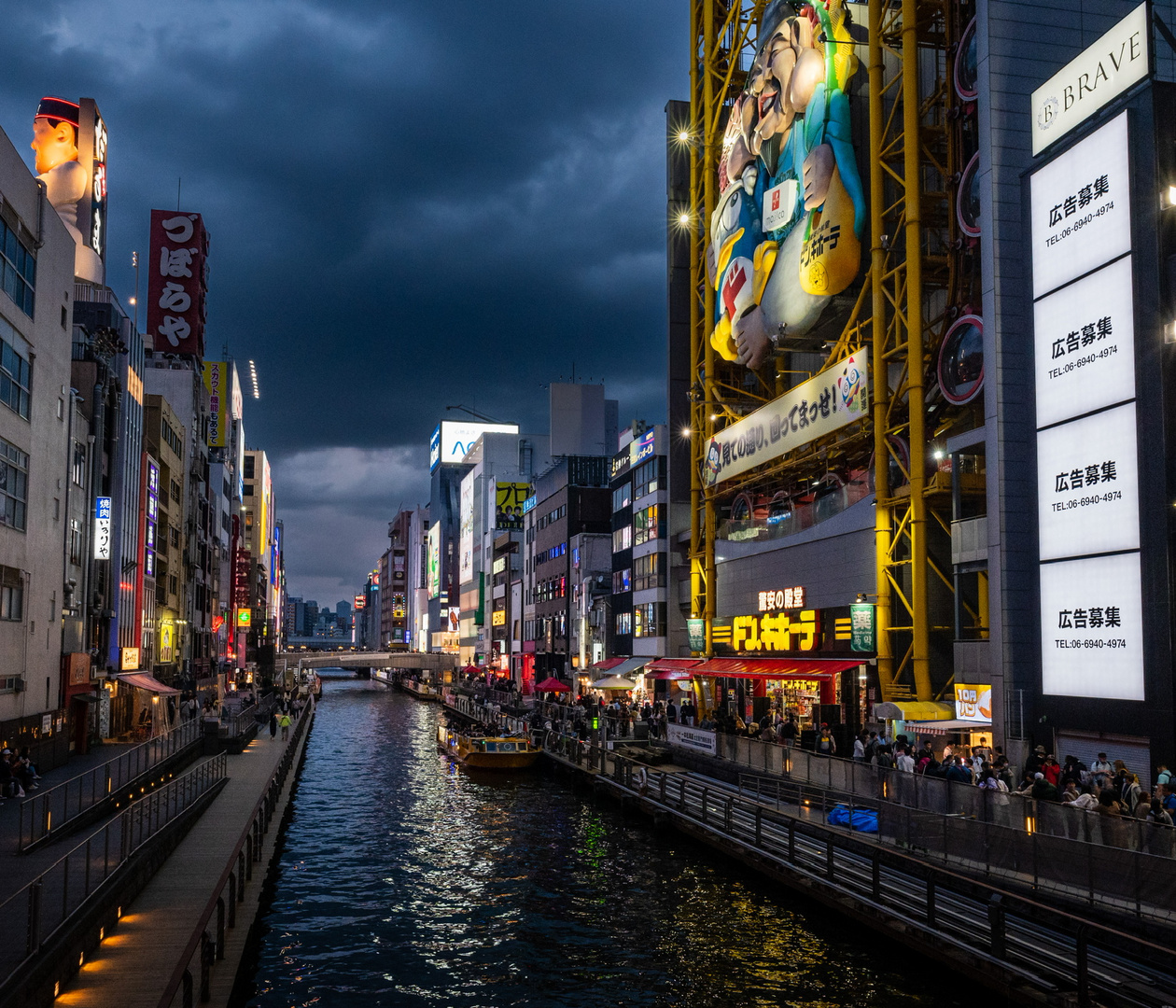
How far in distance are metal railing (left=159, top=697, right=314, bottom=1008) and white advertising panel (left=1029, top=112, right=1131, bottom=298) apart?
26856 millimetres

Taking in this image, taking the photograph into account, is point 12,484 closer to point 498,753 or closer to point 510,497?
point 498,753

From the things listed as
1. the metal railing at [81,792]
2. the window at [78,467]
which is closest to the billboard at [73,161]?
the window at [78,467]

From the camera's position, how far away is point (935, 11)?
4588 centimetres

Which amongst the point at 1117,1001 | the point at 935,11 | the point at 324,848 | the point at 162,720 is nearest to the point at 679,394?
the point at 935,11

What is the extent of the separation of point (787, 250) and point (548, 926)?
37714 mm

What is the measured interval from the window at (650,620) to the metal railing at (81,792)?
125ft

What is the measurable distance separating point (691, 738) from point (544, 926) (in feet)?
69.5

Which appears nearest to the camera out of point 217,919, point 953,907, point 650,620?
point 217,919

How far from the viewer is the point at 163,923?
814 inches

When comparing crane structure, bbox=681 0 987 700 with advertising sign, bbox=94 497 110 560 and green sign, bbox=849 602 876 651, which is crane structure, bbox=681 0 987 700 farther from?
advertising sign, bbox=94 497 110 560

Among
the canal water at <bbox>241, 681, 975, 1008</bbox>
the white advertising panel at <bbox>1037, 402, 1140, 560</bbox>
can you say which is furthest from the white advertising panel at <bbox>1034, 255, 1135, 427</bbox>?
the canal water at <bbox>241, 681, 975, 1008</bbox>

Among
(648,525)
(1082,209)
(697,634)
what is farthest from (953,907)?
(648,525)

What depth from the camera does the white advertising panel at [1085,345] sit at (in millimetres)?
29516

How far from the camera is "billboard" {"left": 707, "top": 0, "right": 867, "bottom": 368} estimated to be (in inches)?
1950
